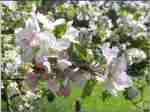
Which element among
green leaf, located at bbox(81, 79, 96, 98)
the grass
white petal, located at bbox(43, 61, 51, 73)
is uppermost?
white petal, located at bbox(43, 61, 51, 73)

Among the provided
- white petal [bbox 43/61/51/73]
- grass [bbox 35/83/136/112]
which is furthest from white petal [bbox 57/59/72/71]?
grass [bbox 35/83/136/112]

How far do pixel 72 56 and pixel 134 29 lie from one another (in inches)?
232

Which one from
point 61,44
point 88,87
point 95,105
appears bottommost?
point 95,105

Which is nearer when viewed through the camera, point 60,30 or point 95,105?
point 60,30

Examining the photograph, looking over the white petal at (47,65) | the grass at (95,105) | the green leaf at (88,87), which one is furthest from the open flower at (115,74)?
the grass at (95,105)

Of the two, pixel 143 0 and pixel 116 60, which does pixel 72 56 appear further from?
pixel 143 0

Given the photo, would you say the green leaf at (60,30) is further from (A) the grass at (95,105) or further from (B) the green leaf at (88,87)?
(A) the grass at (95,105)

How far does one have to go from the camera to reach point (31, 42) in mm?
1301

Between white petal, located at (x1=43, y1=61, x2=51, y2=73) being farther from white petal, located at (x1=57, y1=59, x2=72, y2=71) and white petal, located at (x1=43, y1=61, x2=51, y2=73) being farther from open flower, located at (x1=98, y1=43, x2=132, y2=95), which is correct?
open flower, located at (x1=98, y1=43, x2=132, y2=95)

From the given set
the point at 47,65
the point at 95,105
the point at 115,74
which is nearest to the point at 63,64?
the point at 47,65

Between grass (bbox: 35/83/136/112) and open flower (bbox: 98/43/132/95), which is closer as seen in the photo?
open flower (bbox: 98/43/132/95)

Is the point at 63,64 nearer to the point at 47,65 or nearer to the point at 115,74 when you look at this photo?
the point at 47,65

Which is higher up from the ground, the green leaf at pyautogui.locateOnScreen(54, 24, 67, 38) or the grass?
the green leaf at pyautogui.locateOnScreen(54, 24, 67, 38)

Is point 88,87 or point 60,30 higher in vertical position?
point 60,30
